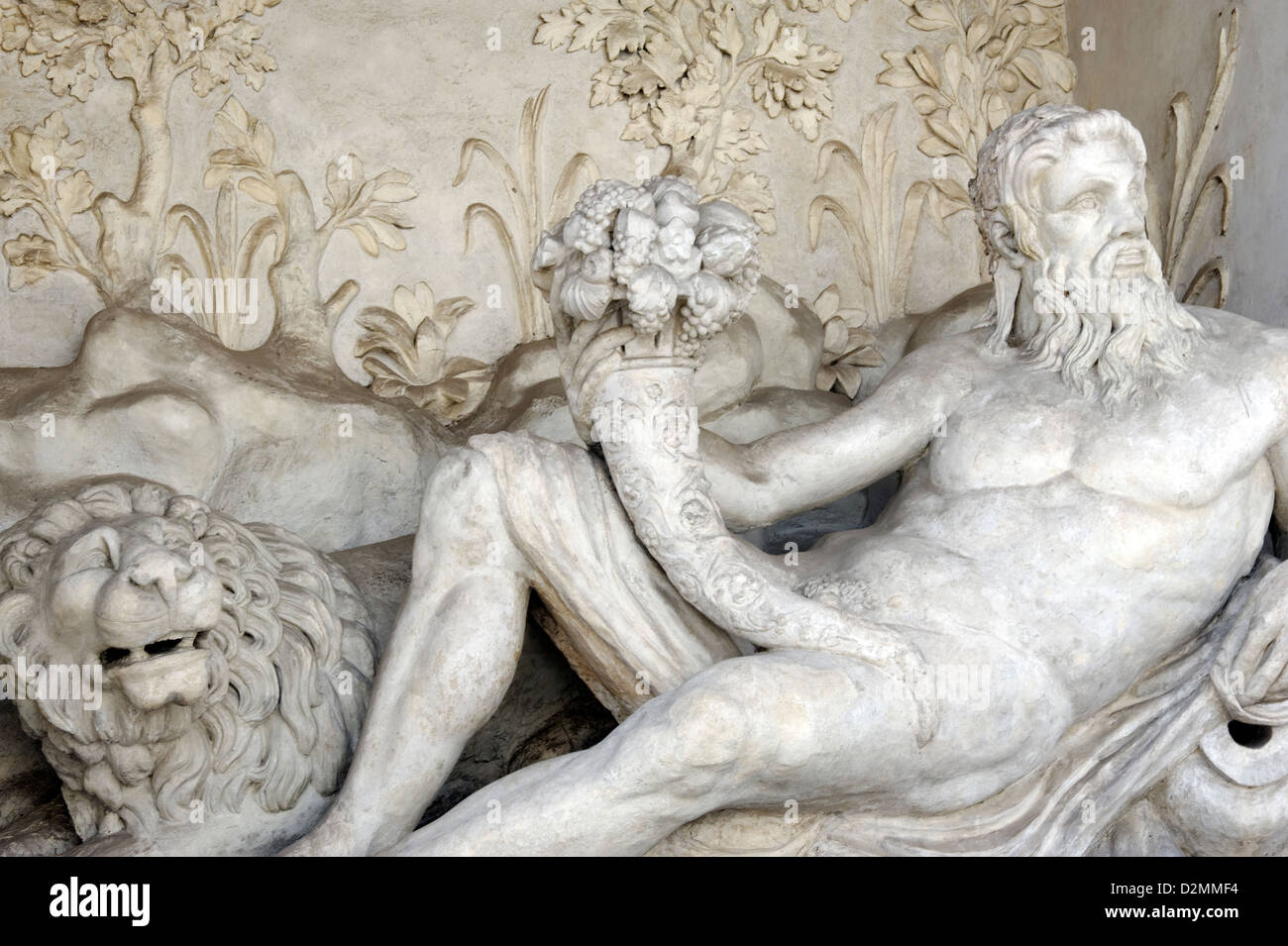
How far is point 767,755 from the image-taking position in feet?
8.84

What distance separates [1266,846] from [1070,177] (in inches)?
41.2

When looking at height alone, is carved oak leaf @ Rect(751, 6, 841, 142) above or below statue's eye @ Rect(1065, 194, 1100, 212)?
below

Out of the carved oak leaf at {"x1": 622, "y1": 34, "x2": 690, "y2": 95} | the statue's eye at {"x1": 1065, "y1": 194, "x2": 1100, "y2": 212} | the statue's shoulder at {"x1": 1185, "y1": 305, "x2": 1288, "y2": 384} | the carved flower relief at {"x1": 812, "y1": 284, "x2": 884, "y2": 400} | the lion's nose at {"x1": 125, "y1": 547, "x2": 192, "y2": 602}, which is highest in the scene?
the statue's eye at {"x1": 1065, "y1": 194, "x2": 1100, "y2": 212}

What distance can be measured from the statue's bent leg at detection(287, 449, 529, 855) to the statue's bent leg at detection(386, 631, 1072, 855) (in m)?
0.12

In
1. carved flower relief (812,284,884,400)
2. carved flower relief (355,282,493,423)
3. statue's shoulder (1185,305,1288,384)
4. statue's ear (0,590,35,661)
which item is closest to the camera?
statue's ear (0,590,35,661)

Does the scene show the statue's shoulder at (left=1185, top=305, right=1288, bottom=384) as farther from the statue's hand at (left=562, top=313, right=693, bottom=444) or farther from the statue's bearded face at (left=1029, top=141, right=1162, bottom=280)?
the statue's hand at (left=562, top=313, right=693, bottom=444)

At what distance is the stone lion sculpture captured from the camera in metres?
2.69

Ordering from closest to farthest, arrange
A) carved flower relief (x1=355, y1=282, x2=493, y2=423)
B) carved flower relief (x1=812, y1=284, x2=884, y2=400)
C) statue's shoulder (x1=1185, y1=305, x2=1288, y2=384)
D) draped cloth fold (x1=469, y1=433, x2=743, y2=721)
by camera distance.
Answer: draped cloth fold (x1=469, y1=433, x2=743, y2=721) → statue's shoulder (x1=1185, y1=305, x2=1288, y2=384) → carved flower relief (x1=355, y1=282, x2=493, y2=423) → carved flower relief (x1=812, y1=284, x2=884, y2=400)

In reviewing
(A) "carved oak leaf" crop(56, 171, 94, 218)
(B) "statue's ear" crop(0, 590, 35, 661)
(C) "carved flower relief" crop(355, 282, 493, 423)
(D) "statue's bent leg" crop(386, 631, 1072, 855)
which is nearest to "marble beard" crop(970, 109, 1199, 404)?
(D) "statue's bent leg" crop(386, 631, 1072, 855)

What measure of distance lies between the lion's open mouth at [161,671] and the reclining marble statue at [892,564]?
0.27 metres

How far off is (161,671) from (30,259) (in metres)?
1.26

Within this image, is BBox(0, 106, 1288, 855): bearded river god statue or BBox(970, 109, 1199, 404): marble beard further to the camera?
BBox(970, 109, 1199, 404): marble beard

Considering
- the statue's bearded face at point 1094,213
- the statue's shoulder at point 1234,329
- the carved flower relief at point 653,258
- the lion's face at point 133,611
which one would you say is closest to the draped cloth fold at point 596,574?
the carved flower relief at point 653,258

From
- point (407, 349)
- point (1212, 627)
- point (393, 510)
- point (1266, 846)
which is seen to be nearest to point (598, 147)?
point (407, 349)
